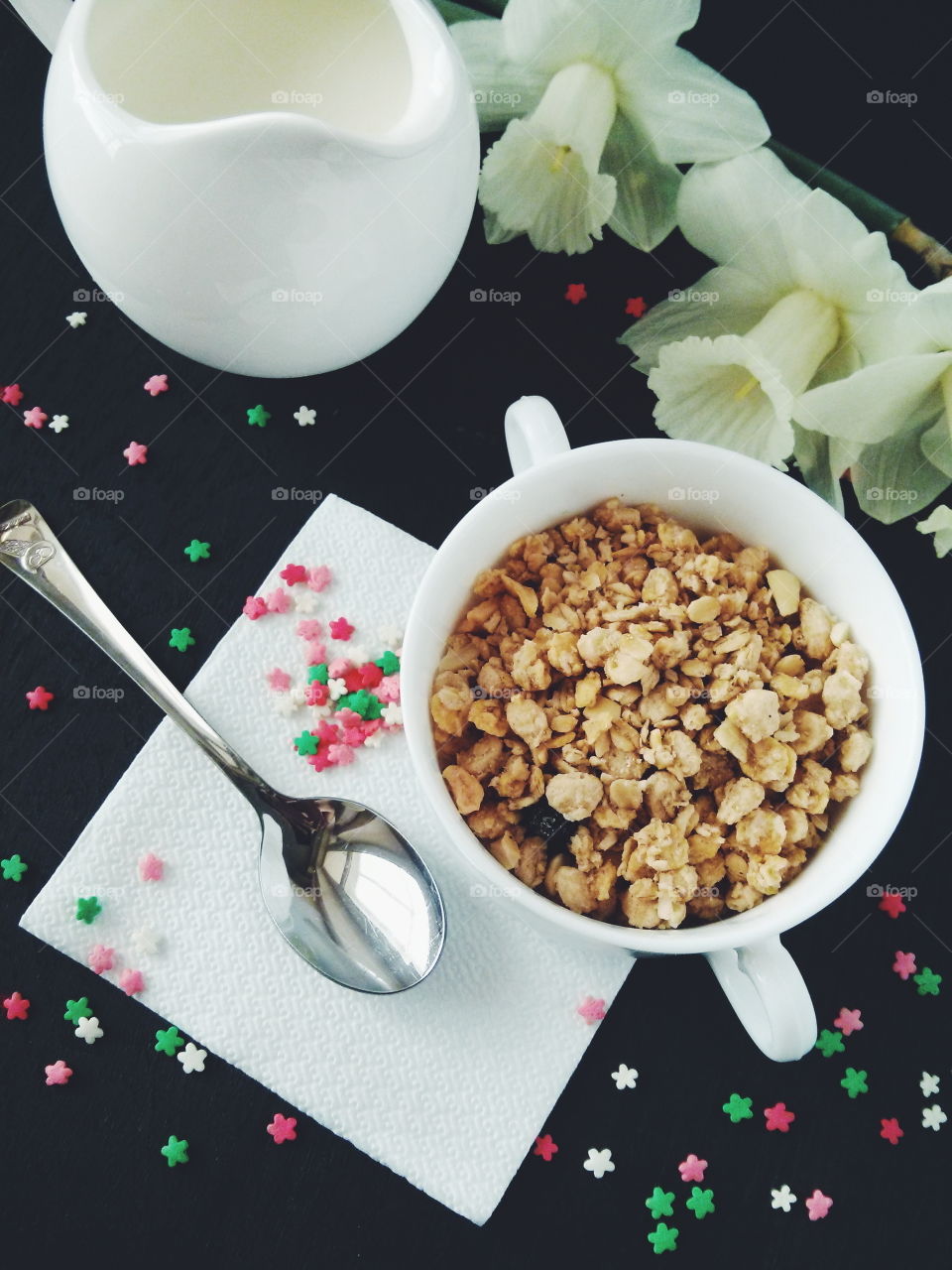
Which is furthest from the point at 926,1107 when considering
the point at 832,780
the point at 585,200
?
the point at 585,200

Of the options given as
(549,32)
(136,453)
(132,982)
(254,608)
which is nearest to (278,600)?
(254,608)

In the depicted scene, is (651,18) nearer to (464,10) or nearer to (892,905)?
(464,10)

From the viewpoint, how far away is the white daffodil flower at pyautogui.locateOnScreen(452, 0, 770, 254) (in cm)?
57

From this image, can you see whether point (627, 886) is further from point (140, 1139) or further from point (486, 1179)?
point (140, 1139)

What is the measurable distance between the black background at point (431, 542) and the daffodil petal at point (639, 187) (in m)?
0.07

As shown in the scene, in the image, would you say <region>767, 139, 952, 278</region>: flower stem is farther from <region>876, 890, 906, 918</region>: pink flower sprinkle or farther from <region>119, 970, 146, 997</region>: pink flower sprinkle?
<region>119, 970, 146, 997</region>: pink flower sprinkle

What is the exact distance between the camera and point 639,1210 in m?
0.64

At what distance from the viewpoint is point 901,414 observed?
0.58 m

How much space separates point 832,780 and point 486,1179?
0.30 metres

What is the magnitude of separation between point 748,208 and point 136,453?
0.38 meters

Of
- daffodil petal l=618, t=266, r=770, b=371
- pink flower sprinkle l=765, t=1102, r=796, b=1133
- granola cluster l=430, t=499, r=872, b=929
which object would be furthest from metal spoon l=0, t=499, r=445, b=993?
daffodil petal l=618, t=266, r=770, b=371

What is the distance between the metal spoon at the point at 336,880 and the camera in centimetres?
62

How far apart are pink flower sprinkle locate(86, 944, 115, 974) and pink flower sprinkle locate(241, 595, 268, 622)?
0.21 m

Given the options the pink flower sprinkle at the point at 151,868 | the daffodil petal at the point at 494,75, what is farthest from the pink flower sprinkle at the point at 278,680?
the daffodil petal at the point at 494,75
